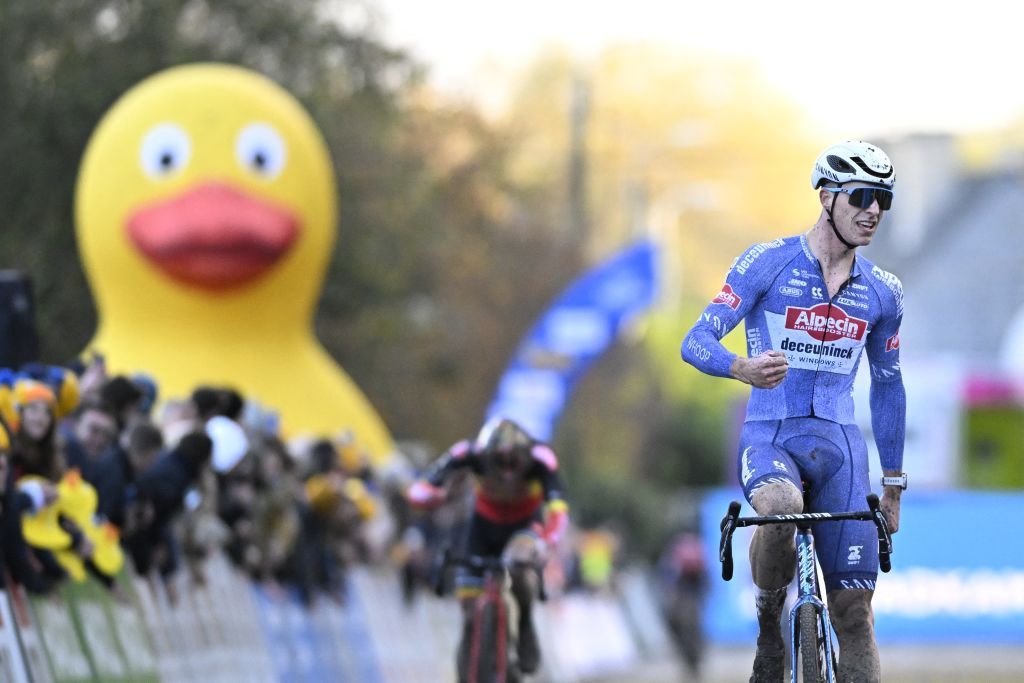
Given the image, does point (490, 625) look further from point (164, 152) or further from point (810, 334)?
point (164, 152)

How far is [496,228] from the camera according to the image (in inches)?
2019

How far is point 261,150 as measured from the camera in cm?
2464

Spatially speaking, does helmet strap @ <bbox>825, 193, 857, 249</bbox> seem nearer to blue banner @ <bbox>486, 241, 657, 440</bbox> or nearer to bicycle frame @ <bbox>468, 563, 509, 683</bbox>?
bicycle frame @ <bbox>468, 563, 509, 683</bbox>

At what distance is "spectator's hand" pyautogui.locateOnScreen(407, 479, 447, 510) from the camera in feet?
46.9

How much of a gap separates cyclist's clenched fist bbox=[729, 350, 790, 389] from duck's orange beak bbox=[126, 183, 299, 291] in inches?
591

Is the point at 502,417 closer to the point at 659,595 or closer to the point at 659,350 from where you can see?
the point at 659,595

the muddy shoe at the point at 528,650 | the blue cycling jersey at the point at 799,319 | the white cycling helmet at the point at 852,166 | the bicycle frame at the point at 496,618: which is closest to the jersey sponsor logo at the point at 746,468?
the blue cycling jersey at the point at 799,319

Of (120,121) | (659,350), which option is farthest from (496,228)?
(659,350)

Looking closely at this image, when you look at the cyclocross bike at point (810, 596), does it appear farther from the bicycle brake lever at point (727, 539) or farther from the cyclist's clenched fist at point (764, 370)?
the cyclist's clenched fist at point (764, 370)

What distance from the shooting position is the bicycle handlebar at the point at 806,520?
9102 millimetres

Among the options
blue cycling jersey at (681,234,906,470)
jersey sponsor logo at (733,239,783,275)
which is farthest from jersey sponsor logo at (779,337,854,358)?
jersey sponsor logo at (733,239,783,275)

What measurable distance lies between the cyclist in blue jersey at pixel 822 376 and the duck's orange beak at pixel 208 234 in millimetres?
14327

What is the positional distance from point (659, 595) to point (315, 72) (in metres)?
19.0

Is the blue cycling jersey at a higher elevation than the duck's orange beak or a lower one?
lower
